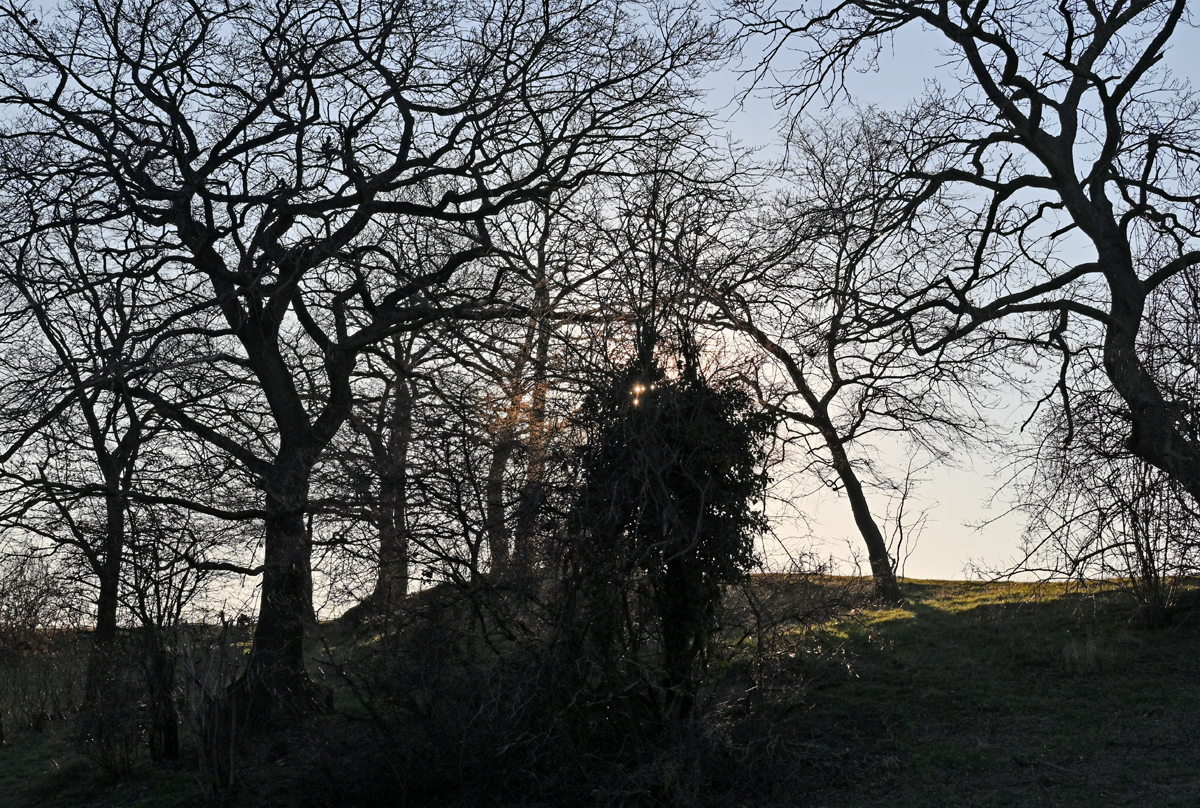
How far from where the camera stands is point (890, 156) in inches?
555

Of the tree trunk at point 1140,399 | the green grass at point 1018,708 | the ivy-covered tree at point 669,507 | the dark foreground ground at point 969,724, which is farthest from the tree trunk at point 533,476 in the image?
the tree trunk at point 1140,399

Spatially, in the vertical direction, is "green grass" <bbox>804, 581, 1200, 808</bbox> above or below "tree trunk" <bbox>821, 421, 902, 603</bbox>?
below

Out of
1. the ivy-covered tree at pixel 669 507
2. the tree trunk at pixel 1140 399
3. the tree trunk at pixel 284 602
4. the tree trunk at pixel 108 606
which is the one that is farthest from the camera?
the tree trunk at pixel 108 606

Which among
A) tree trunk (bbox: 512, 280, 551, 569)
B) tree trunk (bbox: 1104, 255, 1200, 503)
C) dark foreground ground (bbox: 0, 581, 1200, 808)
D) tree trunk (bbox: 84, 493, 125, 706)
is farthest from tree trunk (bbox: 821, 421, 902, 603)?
tree trunk (bbox: 84, 493, 125, 706)

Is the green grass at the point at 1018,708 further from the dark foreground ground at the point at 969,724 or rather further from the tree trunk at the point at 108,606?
the tree trunk at the point at 108,606

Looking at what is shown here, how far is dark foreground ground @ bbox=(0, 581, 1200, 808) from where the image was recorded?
8914 mm

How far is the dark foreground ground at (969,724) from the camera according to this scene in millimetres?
8914

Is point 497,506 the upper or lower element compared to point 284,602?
Answer: upper

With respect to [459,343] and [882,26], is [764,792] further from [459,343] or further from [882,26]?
[882,26]

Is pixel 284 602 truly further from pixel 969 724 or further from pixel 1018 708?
pixel 1018 708

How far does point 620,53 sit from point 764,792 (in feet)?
30.9

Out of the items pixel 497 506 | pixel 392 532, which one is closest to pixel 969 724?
pixel 497 506

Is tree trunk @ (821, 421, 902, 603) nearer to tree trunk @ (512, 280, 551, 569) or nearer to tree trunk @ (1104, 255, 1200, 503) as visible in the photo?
tree trunk @ (1104, 255, 1200, 503)

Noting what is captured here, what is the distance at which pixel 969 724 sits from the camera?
10.2 metres
